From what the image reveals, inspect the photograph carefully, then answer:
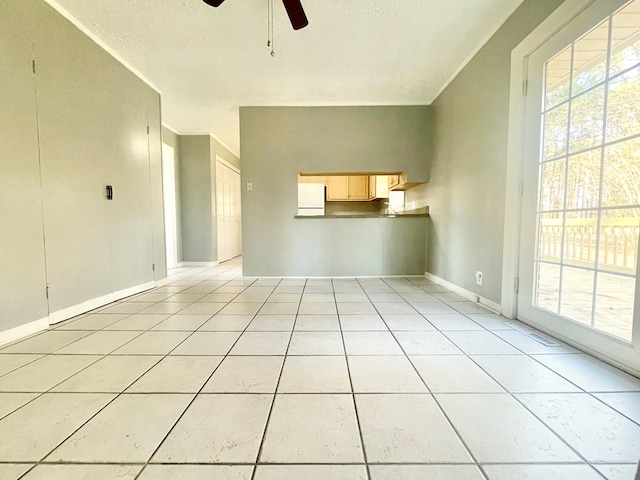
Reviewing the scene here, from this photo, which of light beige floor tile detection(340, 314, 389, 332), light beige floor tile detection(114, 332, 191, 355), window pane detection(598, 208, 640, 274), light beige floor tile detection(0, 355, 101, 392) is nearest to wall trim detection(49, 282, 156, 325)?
light beige floor tile detection(0, 355, 101, 392)

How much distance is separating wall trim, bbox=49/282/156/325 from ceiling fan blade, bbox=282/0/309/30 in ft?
9.11

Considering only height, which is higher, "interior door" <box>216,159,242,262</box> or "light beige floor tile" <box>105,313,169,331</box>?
Result: "interior door" <box>216,159,242,262</box>

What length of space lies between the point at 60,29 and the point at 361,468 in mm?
3352

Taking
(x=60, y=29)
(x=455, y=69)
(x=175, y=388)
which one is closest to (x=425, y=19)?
(x=455, y=69)

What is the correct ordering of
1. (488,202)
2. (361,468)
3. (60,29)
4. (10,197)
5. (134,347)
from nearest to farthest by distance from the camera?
(361,468) < (134,347) < (10,197) < (60,29) < (488,202)

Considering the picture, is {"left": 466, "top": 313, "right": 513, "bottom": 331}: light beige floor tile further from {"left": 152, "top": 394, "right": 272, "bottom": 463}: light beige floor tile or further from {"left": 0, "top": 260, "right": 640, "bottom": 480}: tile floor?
{"left": 152, "top": 394, "right": 272, "bottom": 463}: light beige floor tile

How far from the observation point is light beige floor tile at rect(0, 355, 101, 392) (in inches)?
45.0

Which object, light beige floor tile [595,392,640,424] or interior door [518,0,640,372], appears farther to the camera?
interior door [518,0,640,372]

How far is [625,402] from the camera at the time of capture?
1028mm

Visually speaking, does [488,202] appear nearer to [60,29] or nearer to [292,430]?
[292,430]

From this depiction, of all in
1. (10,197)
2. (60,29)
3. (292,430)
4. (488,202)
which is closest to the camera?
(292,430)

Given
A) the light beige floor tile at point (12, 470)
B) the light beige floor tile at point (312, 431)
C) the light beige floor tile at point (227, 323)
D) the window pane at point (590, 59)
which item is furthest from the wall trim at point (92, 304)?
the window pane at point (590, 59)

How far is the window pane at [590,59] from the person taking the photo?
4.38ft

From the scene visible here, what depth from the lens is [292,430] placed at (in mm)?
887
